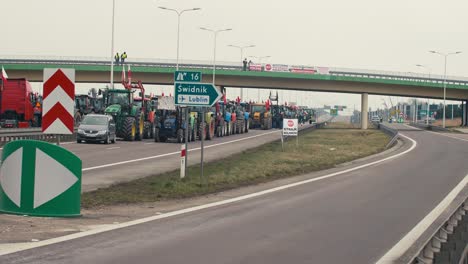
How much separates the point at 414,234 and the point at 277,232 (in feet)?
6.90

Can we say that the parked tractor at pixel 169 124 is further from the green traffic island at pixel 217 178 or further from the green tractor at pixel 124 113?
the green traffic island at pixel 217 178

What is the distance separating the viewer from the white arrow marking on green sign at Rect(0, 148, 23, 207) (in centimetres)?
1156

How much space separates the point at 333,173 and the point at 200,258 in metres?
15.6

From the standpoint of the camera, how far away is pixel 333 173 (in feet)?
78.6

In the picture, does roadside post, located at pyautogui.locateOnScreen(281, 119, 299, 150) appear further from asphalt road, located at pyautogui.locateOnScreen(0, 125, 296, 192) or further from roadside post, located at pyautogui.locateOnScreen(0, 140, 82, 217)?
roadside post, located at pyautogui.locateOnScreen(0, 140, 82, 217)

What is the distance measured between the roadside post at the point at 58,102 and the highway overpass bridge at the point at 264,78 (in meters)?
65.9

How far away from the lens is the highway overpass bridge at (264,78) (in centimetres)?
7812

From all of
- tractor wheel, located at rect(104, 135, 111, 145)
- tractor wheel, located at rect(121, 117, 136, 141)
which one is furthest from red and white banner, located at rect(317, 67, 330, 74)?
tractor wheel, located at rect(104, 135, 111, 145)

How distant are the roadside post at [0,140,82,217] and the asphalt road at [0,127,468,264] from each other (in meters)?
1.28

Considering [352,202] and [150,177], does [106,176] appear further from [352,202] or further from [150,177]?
[352,202]

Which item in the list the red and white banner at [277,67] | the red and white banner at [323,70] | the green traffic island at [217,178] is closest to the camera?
the green traffic island at [217,178]

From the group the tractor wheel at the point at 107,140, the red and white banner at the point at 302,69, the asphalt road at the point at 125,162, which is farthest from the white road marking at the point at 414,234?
the red and white banner at the point at 302,69

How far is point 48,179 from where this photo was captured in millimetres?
11461

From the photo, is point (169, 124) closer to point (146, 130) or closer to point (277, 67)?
point (146, 130)
